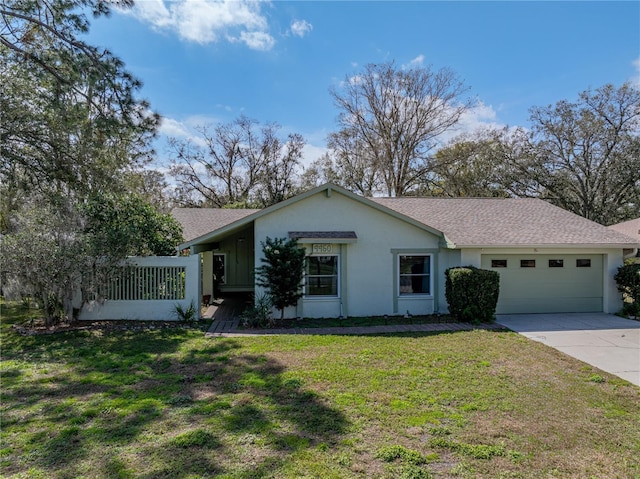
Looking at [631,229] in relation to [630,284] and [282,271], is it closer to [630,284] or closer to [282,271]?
[630,284]

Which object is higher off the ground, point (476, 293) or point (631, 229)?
point (631, 229)

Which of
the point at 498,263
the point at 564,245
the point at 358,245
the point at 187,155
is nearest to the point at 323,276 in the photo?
the point at 358,245

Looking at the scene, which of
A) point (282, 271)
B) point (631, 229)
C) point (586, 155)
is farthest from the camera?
point (586, 155)

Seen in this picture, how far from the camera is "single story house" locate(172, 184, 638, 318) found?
1184cm

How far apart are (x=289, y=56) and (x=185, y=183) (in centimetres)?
1973

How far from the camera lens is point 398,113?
99.2 ft

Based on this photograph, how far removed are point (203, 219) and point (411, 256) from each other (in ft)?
37.8

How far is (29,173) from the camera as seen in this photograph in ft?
37.8

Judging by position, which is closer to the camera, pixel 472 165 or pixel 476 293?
pixel 476 293

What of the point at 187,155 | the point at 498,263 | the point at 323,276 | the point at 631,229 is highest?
the point at 187,155

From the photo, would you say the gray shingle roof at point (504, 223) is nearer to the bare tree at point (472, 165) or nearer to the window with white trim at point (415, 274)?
the window with white trim at point (415, 274)

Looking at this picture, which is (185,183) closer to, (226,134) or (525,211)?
(226,134)

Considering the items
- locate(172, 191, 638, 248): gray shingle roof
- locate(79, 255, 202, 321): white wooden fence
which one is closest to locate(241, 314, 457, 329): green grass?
locate(172, 191, 638, 248): gray shingle roof

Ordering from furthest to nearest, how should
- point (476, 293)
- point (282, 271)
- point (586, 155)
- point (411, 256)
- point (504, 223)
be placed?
1. point (586, 155)
2. point (504, 223)
3. point (411, 256)
4. point (282, 271)
5. point (476, 293)
